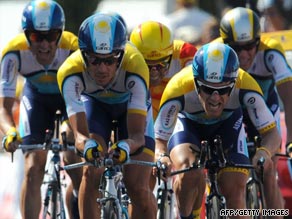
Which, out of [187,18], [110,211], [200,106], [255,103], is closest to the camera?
[110,211]

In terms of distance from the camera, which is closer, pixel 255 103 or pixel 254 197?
pixel 255 103

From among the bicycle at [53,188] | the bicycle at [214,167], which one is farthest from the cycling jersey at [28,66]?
the bicycle at [214,167]

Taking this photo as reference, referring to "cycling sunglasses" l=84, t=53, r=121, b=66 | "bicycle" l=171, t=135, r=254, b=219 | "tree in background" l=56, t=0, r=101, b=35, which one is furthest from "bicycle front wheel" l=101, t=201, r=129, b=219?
"tree in background" l=56, t=0, r=101, b=35

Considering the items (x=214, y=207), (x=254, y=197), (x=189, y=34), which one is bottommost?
(x=214, y=207)

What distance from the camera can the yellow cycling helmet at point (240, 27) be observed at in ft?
45.4

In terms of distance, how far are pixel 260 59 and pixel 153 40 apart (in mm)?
1154

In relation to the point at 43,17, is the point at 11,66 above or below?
below

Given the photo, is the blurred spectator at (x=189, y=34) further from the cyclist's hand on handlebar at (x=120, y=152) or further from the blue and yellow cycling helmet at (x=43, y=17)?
the cyclist's hand on handlebar at (x=120, y=152)

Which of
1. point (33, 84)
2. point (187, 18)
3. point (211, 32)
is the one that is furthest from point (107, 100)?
point (187, 18)

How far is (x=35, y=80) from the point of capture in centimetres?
1380

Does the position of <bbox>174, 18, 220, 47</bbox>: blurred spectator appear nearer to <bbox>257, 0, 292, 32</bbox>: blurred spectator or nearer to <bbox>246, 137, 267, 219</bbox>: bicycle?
<bbox>257, 0, 292, 32</bbox>: blurred spectator

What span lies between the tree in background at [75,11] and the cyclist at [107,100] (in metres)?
11.7

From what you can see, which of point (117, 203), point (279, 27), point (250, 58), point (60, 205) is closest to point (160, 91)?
point (250, 58)

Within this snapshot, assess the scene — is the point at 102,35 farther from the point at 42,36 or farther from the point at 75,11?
the point at 75,11
